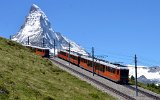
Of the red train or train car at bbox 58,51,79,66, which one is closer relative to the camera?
the red train

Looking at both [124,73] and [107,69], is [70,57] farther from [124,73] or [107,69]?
[124,73]

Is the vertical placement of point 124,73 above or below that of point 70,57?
below

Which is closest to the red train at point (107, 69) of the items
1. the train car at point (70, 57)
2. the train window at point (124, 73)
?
the train window at point (124, 73)

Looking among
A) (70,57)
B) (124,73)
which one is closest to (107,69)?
(124,73)

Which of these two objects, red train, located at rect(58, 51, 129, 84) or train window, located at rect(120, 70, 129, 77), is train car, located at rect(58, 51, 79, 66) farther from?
train window, located at rect(120, 70, 129, 77)

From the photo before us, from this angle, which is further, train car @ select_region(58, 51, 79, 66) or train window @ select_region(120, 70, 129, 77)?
train car @ select_region(58, 51, 79, 66)

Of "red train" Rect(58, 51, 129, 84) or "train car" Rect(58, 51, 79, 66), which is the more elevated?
"train car" Rect(58, 51, 79, 66)

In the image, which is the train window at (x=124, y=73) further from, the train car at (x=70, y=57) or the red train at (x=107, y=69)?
the train car at (x=70, y=57)

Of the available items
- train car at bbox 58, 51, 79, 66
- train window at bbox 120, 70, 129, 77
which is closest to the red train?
train window at bbox 120, 70, 129, 77

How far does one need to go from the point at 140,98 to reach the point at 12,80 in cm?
2455

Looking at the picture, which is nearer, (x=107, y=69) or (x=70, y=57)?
(x=107, y=69)

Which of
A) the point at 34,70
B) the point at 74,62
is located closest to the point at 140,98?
the point at 34,70

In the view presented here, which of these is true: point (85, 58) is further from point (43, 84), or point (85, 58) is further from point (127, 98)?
point (43, 84)

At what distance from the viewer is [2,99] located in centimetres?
3150
